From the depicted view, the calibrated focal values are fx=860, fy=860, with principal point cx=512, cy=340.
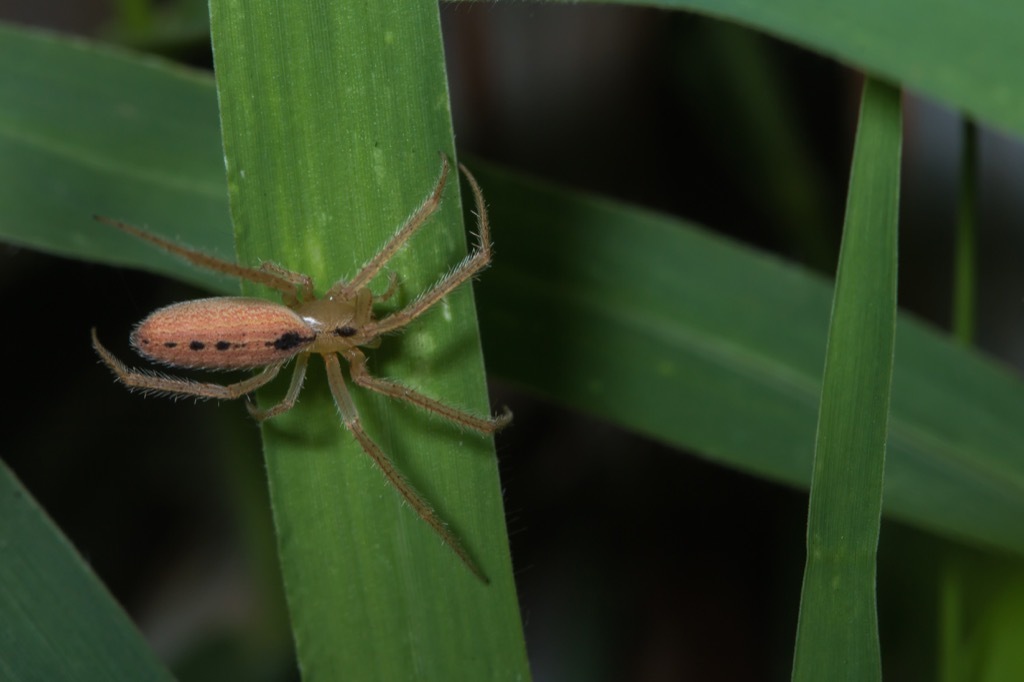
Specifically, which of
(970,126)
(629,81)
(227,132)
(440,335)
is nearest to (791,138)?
(629,81)

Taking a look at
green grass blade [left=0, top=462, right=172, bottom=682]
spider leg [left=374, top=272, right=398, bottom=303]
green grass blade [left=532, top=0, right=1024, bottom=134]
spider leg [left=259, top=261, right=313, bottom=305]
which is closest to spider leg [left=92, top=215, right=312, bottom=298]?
spider leg [left=259, top=261, right=313, bottom=305]

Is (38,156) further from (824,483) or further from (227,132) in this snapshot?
(824,483)

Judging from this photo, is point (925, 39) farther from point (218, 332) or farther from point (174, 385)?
point (174, 385)

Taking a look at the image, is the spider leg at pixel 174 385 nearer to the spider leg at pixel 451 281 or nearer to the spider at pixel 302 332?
the spider at pixel 302 332

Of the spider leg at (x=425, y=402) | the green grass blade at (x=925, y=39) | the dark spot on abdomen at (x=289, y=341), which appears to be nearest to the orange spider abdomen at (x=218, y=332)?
the dark spot on abdomen at (x=289, y=341)

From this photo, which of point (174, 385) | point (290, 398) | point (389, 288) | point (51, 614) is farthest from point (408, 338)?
point (51, 614)
